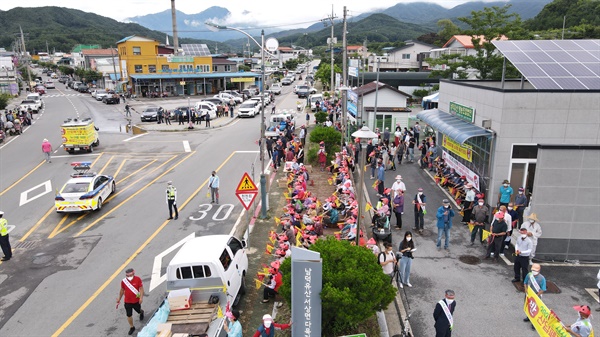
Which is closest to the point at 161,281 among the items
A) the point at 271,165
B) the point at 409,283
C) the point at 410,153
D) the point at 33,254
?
the point at 33,254

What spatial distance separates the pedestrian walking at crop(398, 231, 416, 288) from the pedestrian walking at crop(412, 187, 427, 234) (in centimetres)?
363

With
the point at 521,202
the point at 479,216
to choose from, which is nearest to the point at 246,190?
the point at 479,216

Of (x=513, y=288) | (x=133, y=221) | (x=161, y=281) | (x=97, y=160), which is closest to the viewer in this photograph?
(x=513, y=288)

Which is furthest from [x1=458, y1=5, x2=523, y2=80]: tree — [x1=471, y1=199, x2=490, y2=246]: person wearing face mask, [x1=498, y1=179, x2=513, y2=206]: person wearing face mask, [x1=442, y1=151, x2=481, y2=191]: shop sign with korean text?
[x1=471, y1=199, x2=490, y2=246]: person wearing face mask

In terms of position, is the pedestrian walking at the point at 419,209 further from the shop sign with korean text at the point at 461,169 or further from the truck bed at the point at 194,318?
the truck bed at the point at 194,318

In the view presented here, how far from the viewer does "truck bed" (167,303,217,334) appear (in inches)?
346

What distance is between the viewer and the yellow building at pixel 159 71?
230ft

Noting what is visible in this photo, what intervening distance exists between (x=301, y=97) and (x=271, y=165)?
43320 mm

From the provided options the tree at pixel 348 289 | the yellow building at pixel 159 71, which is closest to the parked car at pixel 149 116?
the yellow building at pixel 159 71

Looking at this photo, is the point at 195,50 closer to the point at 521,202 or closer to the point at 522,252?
the point at 521,202

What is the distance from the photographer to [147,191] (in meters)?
21.2

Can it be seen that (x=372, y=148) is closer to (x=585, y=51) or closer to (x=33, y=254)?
(x=585, y=51)

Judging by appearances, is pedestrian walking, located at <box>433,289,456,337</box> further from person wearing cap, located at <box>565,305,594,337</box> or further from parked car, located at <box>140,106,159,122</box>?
parked car, located at <box>140,106,159,122</box>

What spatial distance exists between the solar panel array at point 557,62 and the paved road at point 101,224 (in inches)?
489
